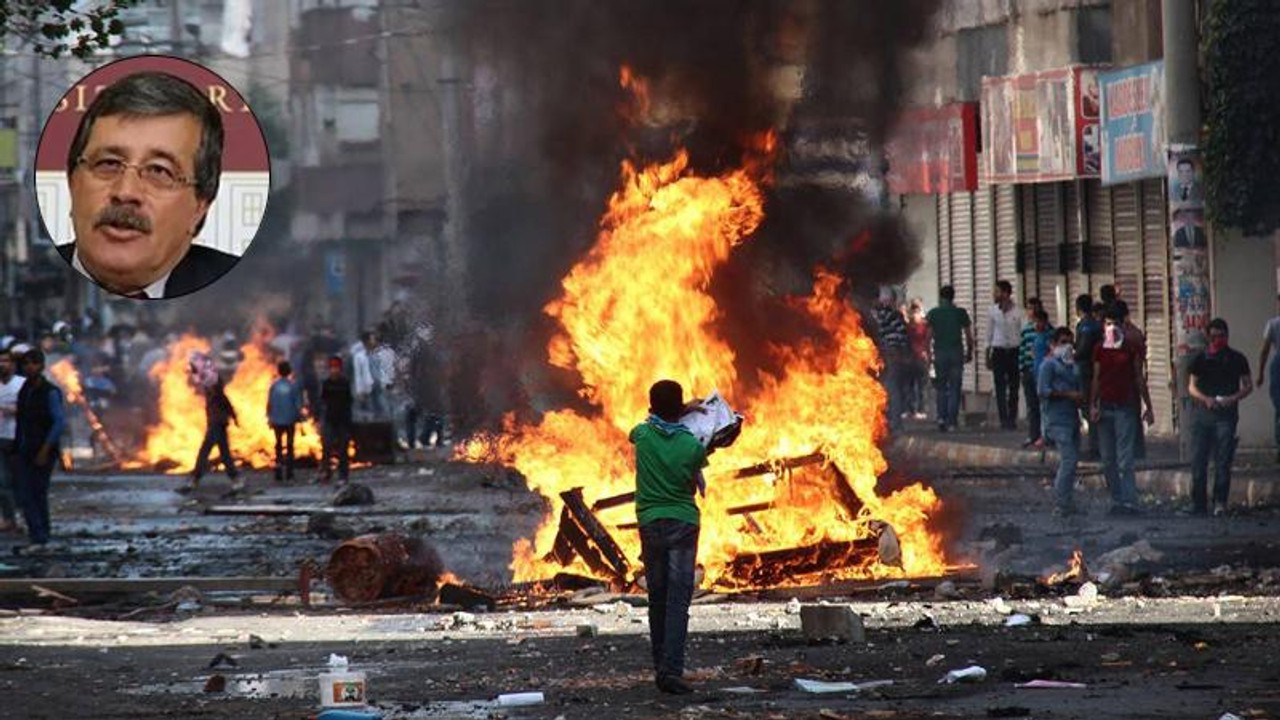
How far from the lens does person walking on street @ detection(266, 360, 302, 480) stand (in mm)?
32344

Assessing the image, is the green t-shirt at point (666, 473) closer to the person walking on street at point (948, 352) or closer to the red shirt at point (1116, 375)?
the red shirt at point (1116, 375)

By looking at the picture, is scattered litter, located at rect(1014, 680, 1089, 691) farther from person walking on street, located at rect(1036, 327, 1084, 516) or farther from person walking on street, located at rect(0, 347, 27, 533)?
person walking on street, located at rect(0, 347, 27, 533)

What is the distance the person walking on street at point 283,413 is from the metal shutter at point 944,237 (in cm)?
1239

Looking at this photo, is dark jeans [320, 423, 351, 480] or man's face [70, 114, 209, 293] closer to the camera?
man's face [70, 114, 209, 293]

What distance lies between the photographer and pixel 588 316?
19.2 meters

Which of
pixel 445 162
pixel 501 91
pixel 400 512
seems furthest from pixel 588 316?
pixel 445 162

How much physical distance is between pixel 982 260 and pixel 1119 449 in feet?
58.7

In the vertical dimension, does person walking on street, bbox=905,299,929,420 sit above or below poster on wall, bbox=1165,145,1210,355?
below

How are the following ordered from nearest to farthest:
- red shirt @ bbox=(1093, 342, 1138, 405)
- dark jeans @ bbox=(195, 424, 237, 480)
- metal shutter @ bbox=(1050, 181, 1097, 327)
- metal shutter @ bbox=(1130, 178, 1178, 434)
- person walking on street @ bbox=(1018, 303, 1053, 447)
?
1. red shirt @ bbox=(1093, 342, 1138, 405)
2. person walking on street @ bbox=(1018, 303, 1053, 447)
3. dark jeans @ bbox=(195, 424, 237, 480)
4. metal shutter @ bbox=(1130, 178, 1178, 434)
5. metal shutter @ bbox=(1050, 181, 1097, 327)

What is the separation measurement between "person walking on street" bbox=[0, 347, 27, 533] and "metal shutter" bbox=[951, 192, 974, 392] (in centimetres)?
1844

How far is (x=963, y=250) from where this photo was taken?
41125mm

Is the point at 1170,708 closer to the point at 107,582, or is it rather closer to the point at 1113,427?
the point at 107,582

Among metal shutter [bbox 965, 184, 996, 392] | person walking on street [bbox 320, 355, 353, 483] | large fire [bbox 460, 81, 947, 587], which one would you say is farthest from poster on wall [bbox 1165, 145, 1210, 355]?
metal shutter [bbox 965, 184, 996, 392]

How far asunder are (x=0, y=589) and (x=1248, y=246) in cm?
1514
